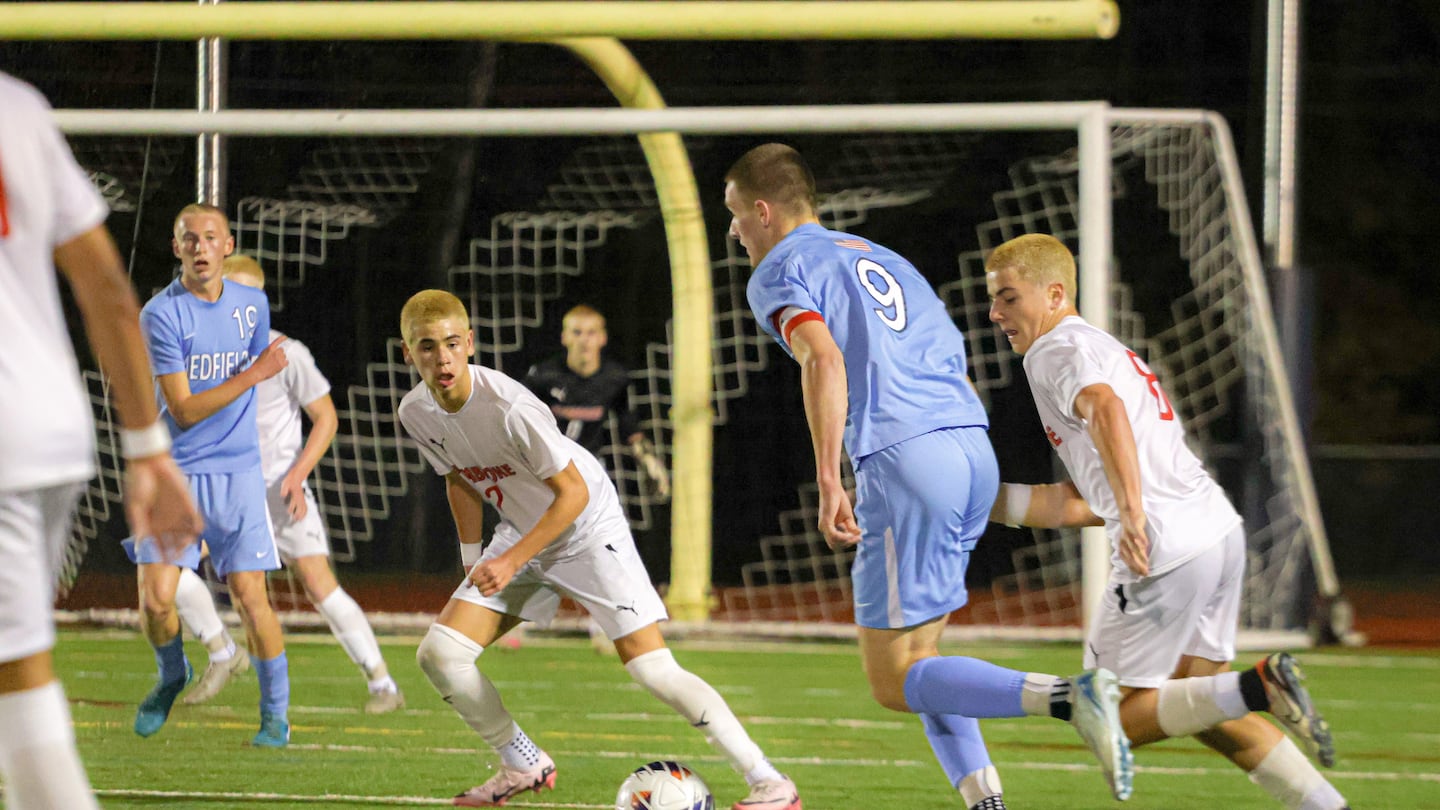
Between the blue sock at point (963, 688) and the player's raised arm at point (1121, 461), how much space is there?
41cm

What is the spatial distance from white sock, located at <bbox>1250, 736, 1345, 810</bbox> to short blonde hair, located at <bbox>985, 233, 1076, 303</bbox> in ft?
4.17

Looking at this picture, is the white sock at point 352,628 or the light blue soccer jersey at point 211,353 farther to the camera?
the white sock at point 352,628

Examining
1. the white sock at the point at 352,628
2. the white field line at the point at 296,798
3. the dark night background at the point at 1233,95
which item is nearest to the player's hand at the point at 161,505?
the white field line at the point at 296,798

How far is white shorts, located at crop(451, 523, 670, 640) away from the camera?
4730 mm

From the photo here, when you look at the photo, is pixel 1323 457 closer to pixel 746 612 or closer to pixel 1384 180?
pixel 746 612

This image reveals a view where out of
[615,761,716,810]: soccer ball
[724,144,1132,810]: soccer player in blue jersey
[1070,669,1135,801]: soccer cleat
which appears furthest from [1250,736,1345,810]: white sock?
[615,761,716,810]: soccer ball

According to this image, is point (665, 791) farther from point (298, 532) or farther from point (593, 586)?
point (298, 532)

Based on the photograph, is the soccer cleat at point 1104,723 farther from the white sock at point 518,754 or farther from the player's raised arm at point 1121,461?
the white sock at point 518,754

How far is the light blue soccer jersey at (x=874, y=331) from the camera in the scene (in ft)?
14.2

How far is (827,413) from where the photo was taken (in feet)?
13.5

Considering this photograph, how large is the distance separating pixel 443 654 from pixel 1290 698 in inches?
89.0

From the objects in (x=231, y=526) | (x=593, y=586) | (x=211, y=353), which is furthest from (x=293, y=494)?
(x=593, y=586)

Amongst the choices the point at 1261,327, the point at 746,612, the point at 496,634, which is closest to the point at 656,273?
the point at 746,612

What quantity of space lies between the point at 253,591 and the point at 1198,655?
335cm
